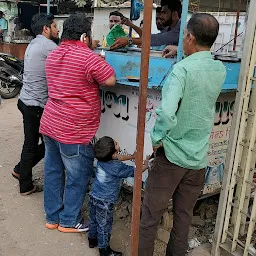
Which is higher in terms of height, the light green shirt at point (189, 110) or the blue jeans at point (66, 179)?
the light green shirt at point (189, 110)

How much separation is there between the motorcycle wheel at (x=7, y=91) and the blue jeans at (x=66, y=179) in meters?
5.30

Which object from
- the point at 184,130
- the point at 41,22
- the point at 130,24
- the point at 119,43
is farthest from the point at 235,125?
the point at 41,22

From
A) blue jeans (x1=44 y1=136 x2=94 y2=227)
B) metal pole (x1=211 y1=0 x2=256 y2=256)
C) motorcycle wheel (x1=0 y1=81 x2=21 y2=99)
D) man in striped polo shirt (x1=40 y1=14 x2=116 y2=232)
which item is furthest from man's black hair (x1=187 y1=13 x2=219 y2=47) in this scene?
motorcycle wheel (x1=0 y1=81 x2=21 y2=99)

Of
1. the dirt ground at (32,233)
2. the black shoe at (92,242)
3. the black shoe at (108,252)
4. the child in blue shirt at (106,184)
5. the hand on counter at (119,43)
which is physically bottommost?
the dirt ground at (32,233)

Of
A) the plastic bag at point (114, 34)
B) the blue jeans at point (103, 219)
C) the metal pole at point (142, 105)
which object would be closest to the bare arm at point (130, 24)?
the plastic bag at point (114, 34)

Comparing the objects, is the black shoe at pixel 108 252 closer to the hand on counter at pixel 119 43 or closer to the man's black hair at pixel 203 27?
the man's black hair at pixel 203 27

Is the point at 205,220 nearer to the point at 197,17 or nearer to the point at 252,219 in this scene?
the point at 252,219

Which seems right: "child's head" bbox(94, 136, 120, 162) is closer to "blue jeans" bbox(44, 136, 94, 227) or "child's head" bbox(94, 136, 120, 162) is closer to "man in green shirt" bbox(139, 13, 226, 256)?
"blue jeans" bbox(44, 136, 94, 227)

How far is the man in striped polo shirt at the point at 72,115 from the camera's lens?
2.66m

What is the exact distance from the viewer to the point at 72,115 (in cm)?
276

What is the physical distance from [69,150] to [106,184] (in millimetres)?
432

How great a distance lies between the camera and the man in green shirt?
196cm

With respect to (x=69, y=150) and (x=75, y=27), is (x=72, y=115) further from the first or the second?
(x=75, y=27)

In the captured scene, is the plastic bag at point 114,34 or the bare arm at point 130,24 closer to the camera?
the plastic bag at point 114,34
